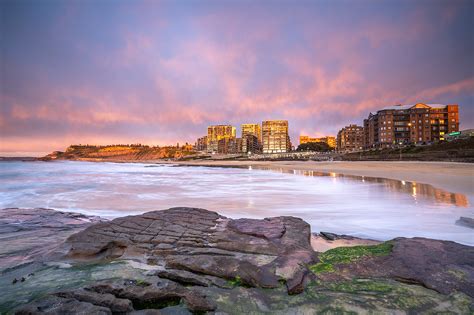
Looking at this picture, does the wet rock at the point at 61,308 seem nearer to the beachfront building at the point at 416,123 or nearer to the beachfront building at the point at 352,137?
the beachfront building at the point at 416,123

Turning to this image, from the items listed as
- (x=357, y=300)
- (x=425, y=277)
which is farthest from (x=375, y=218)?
(x=357, y=300)

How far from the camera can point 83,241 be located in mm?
4613

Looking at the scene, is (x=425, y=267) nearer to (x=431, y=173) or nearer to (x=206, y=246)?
(x=206, y=246)

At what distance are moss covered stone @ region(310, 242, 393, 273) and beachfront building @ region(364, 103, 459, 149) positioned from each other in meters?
111

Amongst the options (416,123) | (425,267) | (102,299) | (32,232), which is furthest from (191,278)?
(416,123)

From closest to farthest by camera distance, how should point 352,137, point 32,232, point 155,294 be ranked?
point 155,294, point 32,232, point 352,137

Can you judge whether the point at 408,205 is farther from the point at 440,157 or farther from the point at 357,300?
the point at 440,157

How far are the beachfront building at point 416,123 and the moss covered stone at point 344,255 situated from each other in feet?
364

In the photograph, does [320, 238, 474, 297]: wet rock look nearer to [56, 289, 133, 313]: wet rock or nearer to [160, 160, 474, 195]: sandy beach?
[56, 289, 133, 313]: wet rock

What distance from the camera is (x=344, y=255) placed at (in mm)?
4035

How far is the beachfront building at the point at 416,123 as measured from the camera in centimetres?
9981

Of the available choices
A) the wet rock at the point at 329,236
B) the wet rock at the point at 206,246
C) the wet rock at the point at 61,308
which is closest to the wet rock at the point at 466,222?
the wet rock at the point at 329,236

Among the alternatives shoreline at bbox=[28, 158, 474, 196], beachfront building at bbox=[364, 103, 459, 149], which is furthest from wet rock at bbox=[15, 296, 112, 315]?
beachfront building at bbox=[364, 103, 459, 149]

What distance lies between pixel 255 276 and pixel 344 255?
1722 millimetres
